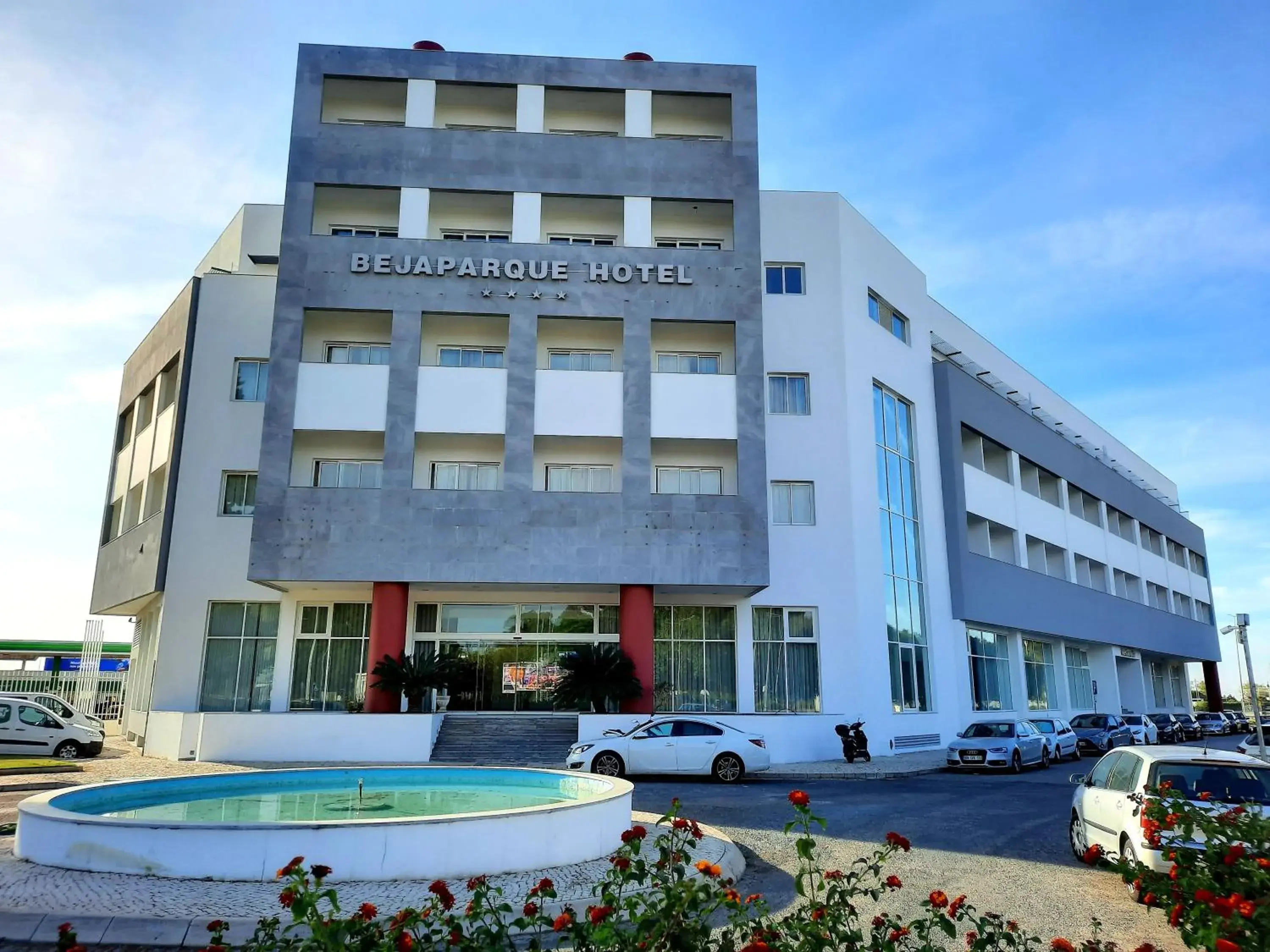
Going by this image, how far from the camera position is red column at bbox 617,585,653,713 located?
27.1 m

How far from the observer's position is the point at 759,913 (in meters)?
4.14

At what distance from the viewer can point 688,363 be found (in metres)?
30.5

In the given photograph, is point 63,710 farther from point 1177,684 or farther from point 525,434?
point 1177,684

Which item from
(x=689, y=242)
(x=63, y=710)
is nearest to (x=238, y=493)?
(x=63, y=710)

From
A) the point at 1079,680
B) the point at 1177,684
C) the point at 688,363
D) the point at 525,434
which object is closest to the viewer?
the point at 525,434

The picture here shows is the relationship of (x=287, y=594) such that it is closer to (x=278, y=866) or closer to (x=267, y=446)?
(x=267, y=446)

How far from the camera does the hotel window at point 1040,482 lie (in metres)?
43.4

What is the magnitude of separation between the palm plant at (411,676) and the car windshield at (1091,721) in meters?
23.8

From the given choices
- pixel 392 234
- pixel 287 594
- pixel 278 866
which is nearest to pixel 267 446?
pixel 287 594

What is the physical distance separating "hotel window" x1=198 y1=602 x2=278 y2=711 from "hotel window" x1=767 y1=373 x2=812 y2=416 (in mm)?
16886

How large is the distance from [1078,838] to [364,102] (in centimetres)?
2948

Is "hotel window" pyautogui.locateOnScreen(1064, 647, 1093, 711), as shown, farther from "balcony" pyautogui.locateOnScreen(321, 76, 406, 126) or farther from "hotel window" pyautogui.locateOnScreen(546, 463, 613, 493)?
"balcony" pyautogui.locateOnScreen(321, 76, 406, 126)

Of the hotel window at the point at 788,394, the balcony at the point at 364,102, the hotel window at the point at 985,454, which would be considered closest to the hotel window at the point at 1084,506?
the hotel window at the point at 985,454

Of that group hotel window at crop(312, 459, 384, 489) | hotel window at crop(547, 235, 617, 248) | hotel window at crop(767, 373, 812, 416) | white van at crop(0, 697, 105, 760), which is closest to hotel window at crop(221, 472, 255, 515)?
hotel window at crop(312, 459, 384, 489)
